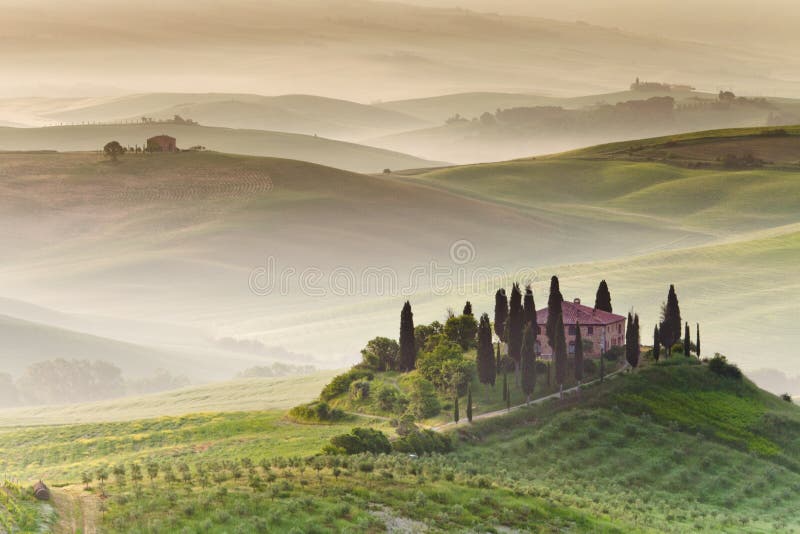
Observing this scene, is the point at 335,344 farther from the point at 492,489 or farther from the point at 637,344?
the point at 492,489

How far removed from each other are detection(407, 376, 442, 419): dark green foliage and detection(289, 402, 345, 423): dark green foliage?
5396mm

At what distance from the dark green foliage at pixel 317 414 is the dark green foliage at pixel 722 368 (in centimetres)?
2807

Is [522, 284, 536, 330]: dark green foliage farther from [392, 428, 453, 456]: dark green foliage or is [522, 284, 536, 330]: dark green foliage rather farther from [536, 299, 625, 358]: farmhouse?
[392, 428, 453, 456]: dark green foliage

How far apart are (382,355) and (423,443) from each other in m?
25.0

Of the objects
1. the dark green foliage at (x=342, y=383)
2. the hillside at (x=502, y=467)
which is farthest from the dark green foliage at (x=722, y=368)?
the dark green foliage at (x=342, y=383)

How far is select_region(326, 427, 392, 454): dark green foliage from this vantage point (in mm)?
71500

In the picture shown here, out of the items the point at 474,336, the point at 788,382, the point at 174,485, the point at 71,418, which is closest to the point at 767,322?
the point at 788,382

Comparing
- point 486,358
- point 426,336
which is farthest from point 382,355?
point 486,358

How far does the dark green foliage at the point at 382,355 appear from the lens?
3915 inches

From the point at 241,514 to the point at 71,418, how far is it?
71.1 metres

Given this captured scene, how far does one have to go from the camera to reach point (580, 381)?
298 feet

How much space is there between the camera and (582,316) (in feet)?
321

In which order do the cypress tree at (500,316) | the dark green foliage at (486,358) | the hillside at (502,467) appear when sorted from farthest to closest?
the cypress tree at (500,316)
the dark green foliage at (486,358)
the hillside at (502,467)

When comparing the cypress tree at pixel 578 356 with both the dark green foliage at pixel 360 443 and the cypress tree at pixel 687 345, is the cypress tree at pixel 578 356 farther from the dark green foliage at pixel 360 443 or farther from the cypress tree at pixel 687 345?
the dark green foliage at pixel 360 443
